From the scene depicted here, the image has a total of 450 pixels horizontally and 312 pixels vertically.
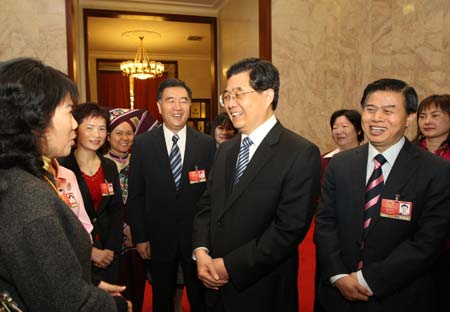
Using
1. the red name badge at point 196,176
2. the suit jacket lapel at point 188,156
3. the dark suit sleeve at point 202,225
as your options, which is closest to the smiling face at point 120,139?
the suit jacket lapel at point 188,156

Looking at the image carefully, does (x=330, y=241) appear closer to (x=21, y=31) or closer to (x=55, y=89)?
(x=55, y=89)

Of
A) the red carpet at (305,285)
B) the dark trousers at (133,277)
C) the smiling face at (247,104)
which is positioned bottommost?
the red carpet at (305,285)

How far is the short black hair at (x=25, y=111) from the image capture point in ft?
3.34

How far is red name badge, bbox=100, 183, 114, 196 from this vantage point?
2.37 metres

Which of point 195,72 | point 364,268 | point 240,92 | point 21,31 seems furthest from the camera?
point 195,72

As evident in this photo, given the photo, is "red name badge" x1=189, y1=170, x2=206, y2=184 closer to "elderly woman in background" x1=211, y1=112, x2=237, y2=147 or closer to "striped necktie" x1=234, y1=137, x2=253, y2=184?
"striped necktie" x1=234, y1=137, x2=253, y2=184

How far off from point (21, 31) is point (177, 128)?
10.1ft

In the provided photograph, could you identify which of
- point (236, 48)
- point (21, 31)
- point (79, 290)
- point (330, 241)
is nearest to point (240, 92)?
point (330, 241)

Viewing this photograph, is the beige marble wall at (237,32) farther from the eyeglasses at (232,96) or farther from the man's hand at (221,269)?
the man's hand at (221,269)

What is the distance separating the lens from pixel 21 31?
4383mm

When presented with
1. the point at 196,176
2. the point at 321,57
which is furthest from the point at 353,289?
the point at 321,57

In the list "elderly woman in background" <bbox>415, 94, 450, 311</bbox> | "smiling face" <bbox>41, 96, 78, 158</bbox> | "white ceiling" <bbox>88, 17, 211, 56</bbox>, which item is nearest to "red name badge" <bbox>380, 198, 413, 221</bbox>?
"elderly woman in background" <bbox>415, 94, 450, 311</bbox>

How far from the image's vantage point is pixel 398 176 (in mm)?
1668

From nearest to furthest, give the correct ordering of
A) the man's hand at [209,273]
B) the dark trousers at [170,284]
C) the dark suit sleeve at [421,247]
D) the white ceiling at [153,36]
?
the dark suit sleeve at [421,247] → the man's hand at [209,273] → the dark trousers at [170,284] → the white ceiling at [153,36]
